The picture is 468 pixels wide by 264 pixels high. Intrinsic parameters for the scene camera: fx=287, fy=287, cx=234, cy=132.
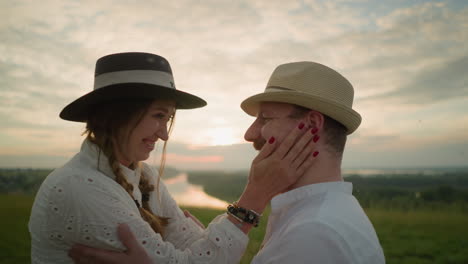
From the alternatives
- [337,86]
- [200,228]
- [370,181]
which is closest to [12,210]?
[200,228]

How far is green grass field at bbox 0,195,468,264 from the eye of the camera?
8.45 m

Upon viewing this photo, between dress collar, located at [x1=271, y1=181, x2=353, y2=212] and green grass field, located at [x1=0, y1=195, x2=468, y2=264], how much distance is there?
489 centimetres

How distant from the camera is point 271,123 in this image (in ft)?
8.23

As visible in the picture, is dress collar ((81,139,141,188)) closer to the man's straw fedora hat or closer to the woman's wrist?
the woman's wrist

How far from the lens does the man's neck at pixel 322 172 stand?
2.33 metres

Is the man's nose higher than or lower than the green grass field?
higher

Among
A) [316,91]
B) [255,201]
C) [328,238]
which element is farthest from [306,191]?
[316,91]

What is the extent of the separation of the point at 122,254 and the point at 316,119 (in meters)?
1.84

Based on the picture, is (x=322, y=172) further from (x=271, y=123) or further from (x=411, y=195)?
(x=411, y=195)

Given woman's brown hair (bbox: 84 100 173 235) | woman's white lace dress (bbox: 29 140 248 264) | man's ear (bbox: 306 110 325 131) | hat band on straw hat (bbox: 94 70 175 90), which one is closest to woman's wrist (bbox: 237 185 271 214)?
woman's white lace dress (bbox: 29 140 248 264)

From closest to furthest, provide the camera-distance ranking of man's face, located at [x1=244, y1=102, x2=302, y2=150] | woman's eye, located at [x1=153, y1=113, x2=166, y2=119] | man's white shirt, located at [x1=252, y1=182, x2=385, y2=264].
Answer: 1. man's white shirt, located at [x1=252, y1=182, x2=385, y2=264]
2. man's face, located at [x1=244, y1=102, x2=302, y2=150]
3. woman's eye, located at [x1=153, y1=113, x2=166, y2=119]

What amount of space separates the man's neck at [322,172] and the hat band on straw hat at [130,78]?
1.59 m

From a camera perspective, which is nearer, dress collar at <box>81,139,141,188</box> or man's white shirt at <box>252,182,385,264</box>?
man's white shirt at <box>252,182,385,264</box>

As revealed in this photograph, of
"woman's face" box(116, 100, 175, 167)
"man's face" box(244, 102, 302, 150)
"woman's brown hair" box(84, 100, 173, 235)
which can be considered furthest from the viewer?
"woman's face" box(116, 100, 175, 167)
